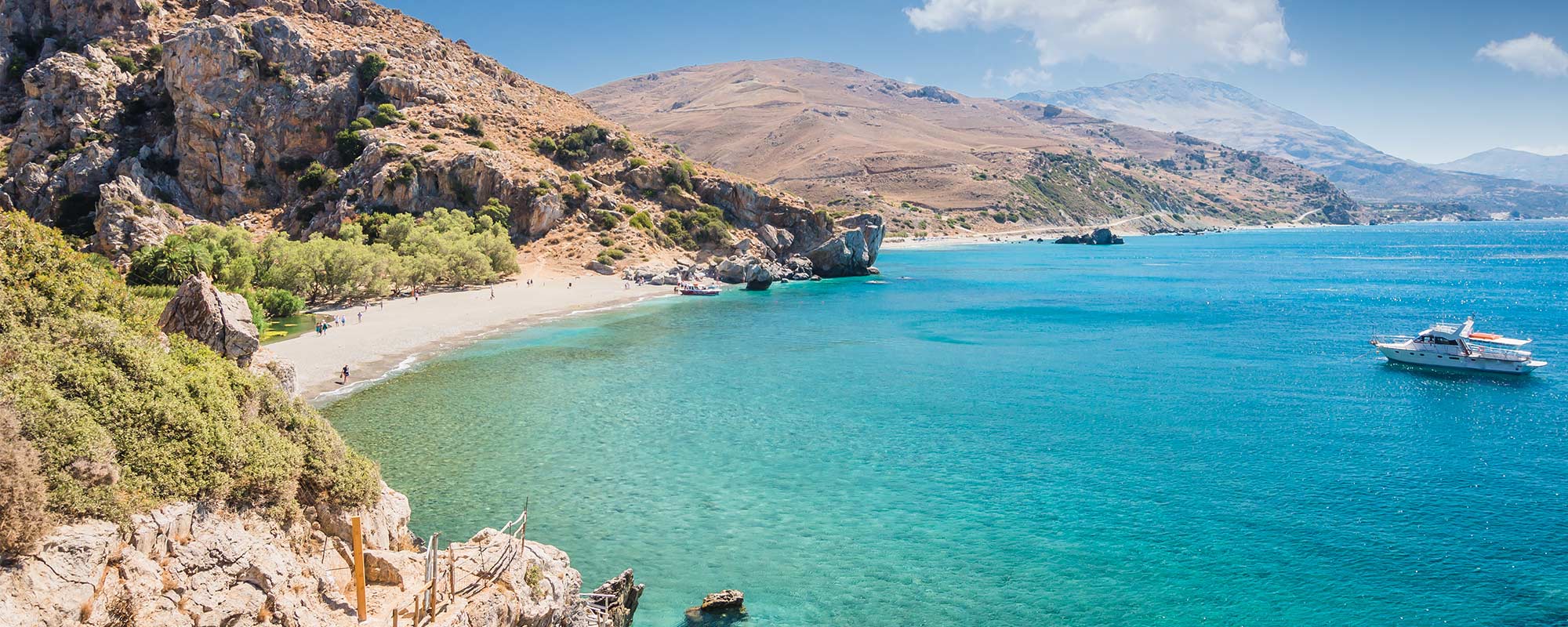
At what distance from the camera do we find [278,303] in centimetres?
5456

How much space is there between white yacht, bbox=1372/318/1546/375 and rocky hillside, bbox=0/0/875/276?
211ft

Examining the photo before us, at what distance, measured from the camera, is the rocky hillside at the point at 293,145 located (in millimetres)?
75625

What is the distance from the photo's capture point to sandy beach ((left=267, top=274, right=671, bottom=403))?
41.8 meters

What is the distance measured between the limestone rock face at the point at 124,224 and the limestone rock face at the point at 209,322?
5690cm

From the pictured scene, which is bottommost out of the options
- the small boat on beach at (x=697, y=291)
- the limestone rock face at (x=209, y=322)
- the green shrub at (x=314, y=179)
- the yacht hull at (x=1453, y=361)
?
the yacht hull at (x=1453, y=361)

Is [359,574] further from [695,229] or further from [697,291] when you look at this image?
[695,229]

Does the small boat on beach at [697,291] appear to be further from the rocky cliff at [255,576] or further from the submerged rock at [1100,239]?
the submerged rock at [1100,239]

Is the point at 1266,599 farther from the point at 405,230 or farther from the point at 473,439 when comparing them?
the point at 405,230

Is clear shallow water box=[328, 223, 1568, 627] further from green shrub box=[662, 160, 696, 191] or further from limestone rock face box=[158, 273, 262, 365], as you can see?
green shrub box=[662, 160, 696, 191]

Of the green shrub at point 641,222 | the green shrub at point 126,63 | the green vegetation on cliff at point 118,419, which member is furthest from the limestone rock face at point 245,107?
the green vegetation on cliff at point 118,419

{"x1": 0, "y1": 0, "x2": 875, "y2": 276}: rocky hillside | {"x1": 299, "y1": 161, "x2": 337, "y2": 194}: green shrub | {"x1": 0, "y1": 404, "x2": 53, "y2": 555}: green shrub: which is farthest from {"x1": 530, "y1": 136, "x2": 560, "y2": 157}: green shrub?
{"x1": 0, "y1": 404, "x2": 53, "y2": 555}: green shrub

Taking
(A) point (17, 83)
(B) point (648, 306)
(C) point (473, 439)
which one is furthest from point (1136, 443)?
(A) point (17, 83)

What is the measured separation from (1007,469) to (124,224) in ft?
239

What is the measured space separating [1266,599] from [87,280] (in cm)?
2503
